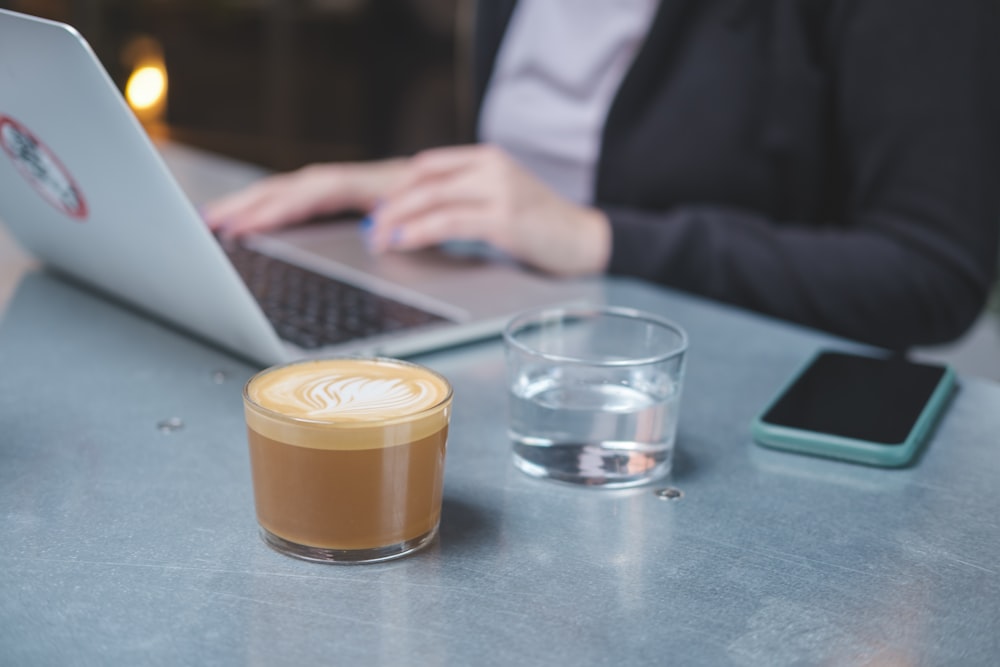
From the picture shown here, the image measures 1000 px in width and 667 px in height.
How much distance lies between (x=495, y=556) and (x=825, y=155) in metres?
0.84

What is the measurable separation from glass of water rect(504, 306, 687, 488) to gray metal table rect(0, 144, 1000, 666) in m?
0.02

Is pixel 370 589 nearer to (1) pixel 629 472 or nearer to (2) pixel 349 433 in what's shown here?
(2) pixel 349 433

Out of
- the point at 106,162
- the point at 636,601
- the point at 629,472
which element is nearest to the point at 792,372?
the point at 629,472

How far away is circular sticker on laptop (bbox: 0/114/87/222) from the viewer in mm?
681

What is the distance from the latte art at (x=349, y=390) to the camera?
45 cm

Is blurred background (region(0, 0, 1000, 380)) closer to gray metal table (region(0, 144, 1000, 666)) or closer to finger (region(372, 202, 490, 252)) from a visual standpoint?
finger (region(372, 202, 490, 252))

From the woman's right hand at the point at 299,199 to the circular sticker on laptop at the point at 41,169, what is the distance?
309 mm

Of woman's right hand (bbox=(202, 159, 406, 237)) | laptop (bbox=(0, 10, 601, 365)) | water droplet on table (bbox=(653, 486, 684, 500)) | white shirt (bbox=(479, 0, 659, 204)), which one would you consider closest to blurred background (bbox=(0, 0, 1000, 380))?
white shirt (bbox=(479, 0, 659, 204))

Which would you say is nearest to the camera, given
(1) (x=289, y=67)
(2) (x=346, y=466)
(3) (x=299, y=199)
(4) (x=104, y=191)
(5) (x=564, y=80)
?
(2) (x=346, y=466)

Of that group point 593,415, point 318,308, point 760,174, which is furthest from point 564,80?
point 593,415

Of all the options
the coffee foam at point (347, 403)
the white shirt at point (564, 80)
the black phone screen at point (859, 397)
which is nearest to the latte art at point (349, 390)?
the coffee foam at point (347, 403)

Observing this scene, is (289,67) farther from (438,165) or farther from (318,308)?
(318,308)

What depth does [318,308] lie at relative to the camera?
2.60 ft

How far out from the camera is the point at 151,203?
607 mm
